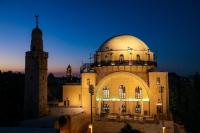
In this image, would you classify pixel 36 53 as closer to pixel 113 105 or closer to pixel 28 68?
pixel 28 68

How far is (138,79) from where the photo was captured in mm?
43344

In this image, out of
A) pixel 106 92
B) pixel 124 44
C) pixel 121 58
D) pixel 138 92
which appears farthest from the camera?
pixel 124 44

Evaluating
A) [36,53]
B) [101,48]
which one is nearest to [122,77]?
[101,48]

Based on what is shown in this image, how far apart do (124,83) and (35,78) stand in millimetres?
14102

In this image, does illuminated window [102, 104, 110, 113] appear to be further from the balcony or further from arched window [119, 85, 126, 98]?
the balcony

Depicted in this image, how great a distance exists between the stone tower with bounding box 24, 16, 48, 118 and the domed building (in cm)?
806

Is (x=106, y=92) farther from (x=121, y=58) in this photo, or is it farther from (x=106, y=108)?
(x=121, y=58)

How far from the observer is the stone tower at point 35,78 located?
34.8 m

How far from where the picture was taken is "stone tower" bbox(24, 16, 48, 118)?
34.8m

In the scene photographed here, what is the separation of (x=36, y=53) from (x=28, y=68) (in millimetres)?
1969

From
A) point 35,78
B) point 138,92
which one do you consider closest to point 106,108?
point 138,92

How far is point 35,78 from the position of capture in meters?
35.5

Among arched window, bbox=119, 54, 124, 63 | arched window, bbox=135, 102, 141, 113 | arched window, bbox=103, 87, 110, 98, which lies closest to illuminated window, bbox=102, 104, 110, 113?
arched window, bbox=103, 87, 110, 98

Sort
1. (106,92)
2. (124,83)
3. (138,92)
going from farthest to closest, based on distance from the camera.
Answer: (106,92)
(124,83)
(138,92)
